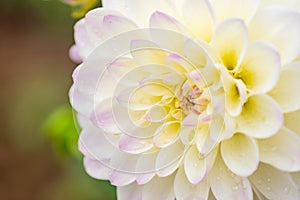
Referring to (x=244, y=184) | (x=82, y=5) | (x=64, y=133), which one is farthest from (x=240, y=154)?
(x=64, y=133)

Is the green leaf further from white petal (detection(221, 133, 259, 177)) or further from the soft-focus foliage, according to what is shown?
white petal (detection(221, 133, 259, 177))

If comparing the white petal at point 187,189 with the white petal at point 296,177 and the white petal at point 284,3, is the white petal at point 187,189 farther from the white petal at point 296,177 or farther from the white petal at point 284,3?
the white petal at point 284,3

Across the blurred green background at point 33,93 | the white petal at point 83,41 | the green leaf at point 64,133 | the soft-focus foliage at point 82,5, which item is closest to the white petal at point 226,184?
the white petal at point 83,41

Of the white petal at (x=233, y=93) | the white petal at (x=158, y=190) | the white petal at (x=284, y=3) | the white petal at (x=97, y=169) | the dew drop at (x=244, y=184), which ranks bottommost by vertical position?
the white petal at (x=97, y=169)

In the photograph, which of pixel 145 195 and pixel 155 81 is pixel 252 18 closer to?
pixel 155 81

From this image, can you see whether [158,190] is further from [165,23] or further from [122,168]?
[165,23]

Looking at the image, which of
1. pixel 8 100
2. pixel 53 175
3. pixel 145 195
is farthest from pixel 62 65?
pixel 145 195

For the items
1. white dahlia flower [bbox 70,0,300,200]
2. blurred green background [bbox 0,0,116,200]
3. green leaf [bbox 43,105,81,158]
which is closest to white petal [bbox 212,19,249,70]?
white dahlia flower [bbox 70,0,300,200]
